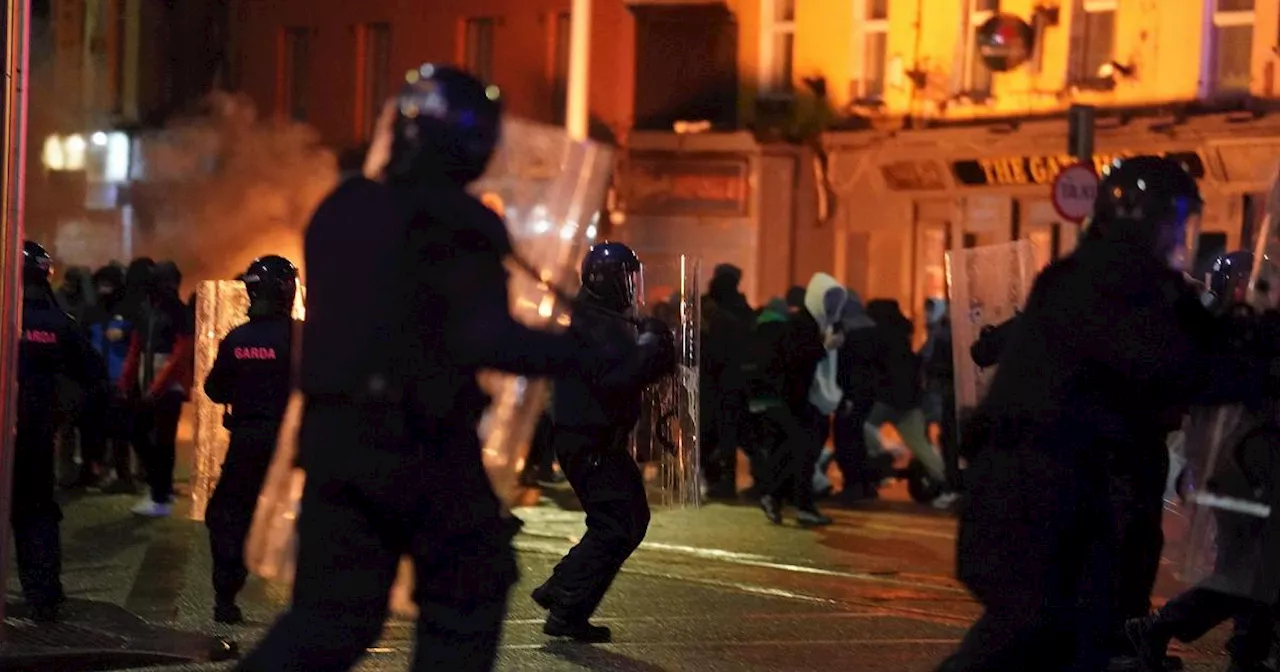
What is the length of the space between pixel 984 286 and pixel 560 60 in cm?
1787

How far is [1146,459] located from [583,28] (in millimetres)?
14345

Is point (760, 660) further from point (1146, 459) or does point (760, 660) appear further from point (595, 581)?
point (1146, 459)

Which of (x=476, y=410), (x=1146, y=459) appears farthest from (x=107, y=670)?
(x=1146, y=459)

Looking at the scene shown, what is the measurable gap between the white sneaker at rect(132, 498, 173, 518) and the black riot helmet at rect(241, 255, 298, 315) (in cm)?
487

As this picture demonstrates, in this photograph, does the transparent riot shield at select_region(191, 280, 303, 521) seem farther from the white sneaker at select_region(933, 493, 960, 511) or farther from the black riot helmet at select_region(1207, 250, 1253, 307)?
the white sneaker at select_region(933, 493, 960, 511)

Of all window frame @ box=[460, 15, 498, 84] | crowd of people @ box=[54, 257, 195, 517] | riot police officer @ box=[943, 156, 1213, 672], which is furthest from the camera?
window frame @ box=[460, 15, 498, 84]

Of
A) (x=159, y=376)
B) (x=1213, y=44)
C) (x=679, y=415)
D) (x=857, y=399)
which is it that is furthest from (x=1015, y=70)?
(x=679, y=415)

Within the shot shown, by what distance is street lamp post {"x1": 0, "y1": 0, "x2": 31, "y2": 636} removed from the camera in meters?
6.80

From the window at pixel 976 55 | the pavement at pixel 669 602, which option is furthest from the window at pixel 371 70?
the pavement at pixel 669 602

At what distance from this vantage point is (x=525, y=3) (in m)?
27.9

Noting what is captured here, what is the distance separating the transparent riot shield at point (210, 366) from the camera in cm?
985

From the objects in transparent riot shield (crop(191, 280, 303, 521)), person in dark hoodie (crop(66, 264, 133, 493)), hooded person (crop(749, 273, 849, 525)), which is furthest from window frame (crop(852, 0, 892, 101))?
transparent riot shield (crop(191, 280, 303, 521))

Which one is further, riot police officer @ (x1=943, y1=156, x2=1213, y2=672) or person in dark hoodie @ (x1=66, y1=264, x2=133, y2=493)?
person in dark hoodie @ (x1=66, y1=264, x2=133, y2=493)

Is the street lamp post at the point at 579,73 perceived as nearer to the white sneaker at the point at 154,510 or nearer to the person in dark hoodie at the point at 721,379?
the person in dark hoodie at the point at 721,379
